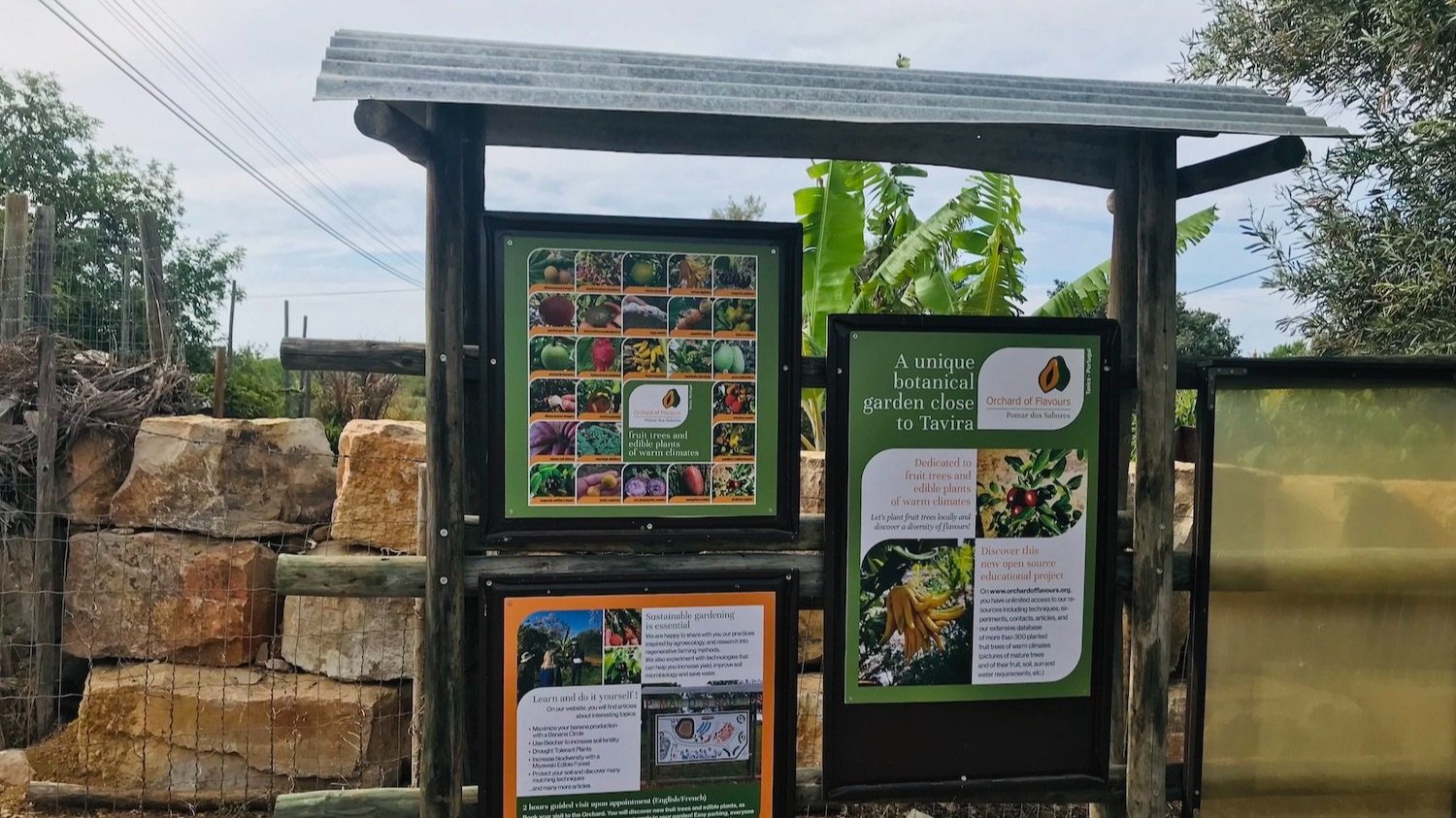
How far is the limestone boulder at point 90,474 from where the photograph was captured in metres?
5.00

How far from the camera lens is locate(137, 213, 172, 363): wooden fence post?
5734 millimetres

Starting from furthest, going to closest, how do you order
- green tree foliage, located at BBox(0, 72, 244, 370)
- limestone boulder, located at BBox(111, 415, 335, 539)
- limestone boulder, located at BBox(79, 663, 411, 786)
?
green tree foliage, located at BBox(0, 72, 244, 370), limestone boulder, located at BBox(111, 415, 335, 539), limestone boulder, located at BBox(79, 663, 411, 786)

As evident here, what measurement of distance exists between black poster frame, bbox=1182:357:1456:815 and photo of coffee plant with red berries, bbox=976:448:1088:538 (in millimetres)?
477

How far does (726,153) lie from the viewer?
2.74m

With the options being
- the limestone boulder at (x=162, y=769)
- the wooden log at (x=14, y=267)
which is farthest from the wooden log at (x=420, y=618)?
the wooden log at (x=14, y=267)

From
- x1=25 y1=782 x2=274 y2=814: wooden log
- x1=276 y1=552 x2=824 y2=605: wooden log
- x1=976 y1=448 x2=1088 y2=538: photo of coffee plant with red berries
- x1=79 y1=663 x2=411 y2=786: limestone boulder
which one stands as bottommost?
x1=25 y1=782 x2=274 y2=814: wooden log

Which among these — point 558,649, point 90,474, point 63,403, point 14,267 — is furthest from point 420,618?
point 14,267

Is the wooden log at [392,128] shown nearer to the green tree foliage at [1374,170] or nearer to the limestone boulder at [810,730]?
the limestone boulder at [810,730]

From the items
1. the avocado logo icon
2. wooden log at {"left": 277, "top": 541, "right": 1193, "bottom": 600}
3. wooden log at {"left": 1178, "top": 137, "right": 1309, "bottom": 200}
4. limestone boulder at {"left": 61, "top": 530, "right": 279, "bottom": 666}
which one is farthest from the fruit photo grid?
limestone boulder at {"left": 61, "top": 530, "right": 279, "bottom": 666}

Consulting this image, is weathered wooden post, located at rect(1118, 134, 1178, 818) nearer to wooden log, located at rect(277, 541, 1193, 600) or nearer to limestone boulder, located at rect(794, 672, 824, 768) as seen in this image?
wooden log, located at rect(277, 541, 1193, 600)

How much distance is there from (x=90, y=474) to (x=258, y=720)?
1.81 meters

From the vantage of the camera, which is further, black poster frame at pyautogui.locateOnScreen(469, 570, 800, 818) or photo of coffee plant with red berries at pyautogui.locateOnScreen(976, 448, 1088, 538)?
photo of coffee plant with red berries at pyautogui.locateOnScreen(976, 448, 1088, 538)

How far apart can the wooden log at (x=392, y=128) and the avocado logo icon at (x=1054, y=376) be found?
1.96m

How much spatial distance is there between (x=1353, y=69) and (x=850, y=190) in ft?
10.6
